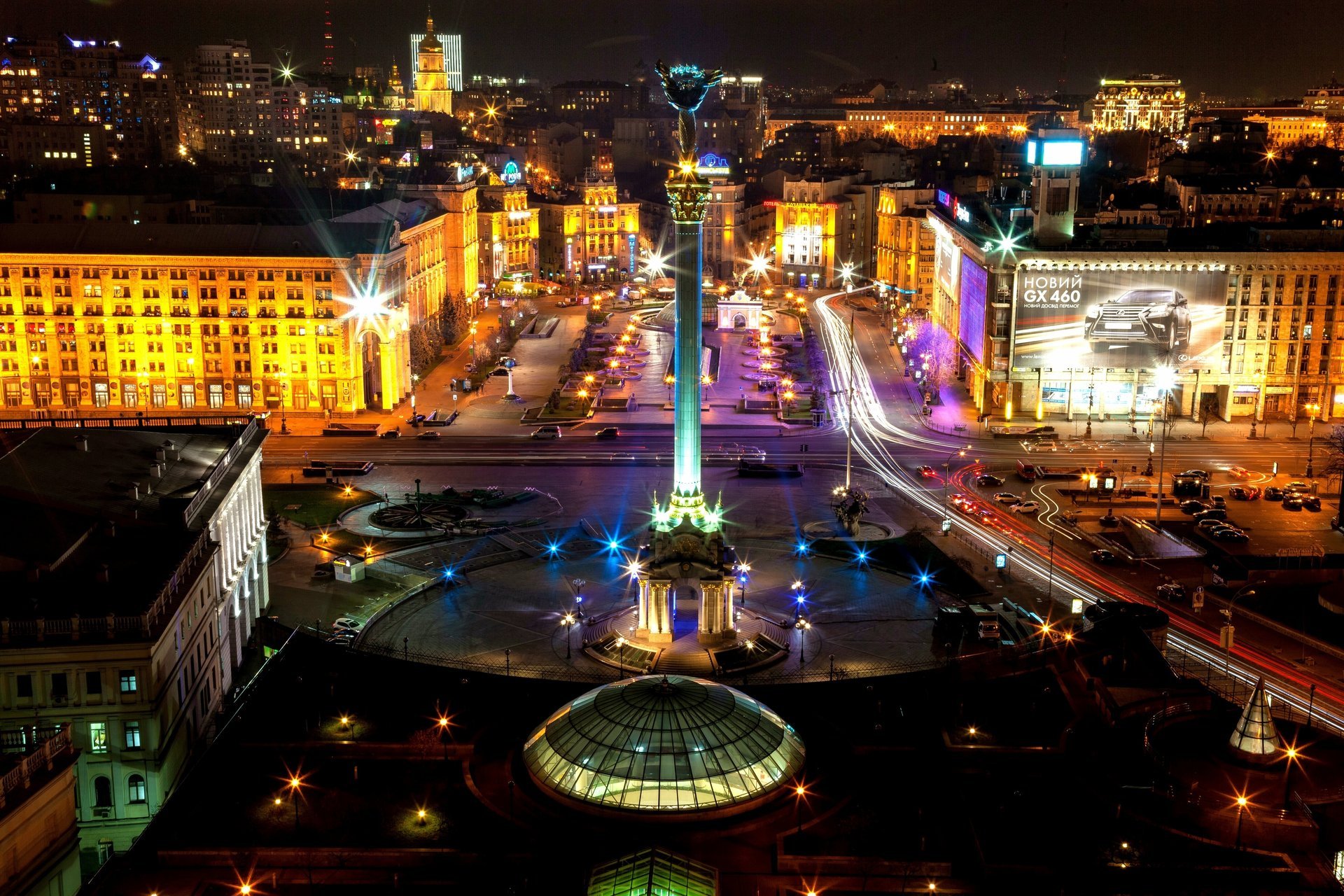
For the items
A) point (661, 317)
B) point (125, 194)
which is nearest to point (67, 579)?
point (125, 194)

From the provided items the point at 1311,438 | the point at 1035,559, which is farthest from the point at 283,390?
the point at 1311,438

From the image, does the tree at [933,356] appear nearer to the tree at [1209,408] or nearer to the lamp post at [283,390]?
the tree at [1209,408]

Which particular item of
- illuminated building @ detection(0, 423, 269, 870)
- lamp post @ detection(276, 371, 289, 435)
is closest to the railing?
illuminated building @ detection(0, 423, 269, 870)

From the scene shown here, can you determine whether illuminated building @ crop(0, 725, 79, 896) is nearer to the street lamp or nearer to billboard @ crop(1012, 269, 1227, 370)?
the street lamp

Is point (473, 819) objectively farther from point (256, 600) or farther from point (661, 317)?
point (661, 317)

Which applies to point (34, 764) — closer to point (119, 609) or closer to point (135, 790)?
point (135, 790)
